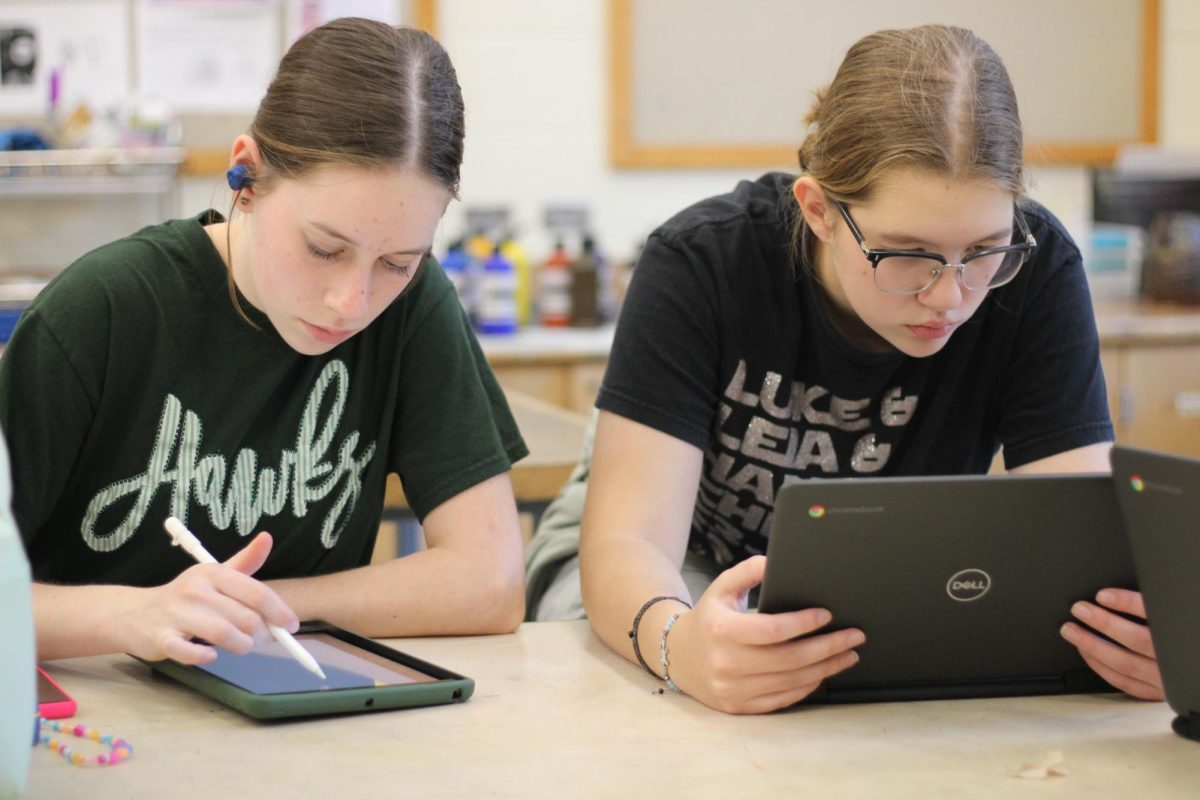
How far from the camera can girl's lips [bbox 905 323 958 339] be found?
1.27 meters

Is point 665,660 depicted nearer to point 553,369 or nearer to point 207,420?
point 207,420

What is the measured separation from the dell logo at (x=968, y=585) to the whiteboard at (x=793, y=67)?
101 inches

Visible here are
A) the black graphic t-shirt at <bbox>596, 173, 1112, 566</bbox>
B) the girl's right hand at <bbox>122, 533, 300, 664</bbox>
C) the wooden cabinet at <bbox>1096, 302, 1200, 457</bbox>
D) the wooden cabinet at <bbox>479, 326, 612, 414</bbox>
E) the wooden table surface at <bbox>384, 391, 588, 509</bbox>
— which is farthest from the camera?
the wooden cabinet at <bbox>1096, 302, 1200, 457</bbox>

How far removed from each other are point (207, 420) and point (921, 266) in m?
0.65

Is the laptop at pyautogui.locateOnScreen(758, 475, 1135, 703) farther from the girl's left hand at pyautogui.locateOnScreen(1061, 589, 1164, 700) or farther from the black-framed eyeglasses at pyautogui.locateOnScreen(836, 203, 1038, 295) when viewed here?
the black-framed eyeglasses at pyautogui.locateOnScreen(836, 203, 1038, 295)

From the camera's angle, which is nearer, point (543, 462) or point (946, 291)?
point (946, 291)

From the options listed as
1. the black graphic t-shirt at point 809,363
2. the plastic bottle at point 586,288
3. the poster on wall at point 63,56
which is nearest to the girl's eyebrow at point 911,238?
the black graphic t-shirt at point 809,363

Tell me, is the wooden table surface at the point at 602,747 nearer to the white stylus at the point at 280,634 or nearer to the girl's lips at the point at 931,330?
the white stylus at the point at 280,634

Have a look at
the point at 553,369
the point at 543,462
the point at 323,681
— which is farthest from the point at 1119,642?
the point at 553,369

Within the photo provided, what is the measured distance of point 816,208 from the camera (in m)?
1.30

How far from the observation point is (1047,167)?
3732mm

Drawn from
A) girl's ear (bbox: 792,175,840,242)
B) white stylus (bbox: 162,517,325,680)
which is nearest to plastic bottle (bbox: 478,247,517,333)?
girl's ear (bbox: 792,175,840,242)

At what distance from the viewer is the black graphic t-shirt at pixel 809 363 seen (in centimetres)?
137

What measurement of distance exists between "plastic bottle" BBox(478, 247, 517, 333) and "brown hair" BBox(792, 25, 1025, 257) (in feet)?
6.23
